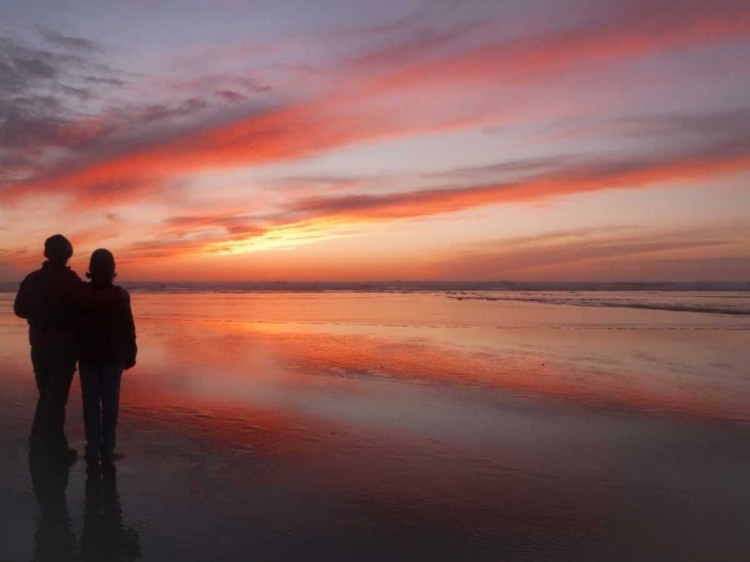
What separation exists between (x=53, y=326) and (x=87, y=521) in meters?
2.10

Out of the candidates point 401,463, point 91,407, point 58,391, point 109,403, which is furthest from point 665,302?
point 58,391

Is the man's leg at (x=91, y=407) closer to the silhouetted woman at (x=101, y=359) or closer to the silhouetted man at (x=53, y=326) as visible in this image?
the silhouetted woman at (x=101, y=359)

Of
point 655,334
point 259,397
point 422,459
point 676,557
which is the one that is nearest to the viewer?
point 676,557

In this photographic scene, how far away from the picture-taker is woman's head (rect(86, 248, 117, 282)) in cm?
575

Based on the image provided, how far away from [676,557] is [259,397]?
5795 millimetres

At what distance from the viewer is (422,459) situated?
5.81 meters

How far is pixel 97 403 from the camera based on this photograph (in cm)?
583

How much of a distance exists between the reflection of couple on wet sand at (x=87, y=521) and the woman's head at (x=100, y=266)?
67.5 inches

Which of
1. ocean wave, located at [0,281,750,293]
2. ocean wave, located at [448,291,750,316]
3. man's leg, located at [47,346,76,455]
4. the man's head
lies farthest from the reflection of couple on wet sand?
ocean wave, located at [0,281,750,293]

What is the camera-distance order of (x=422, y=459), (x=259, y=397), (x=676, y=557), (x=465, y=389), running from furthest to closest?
(x=465, y=389) < (x=259, y=397) < (x=422, y=459) < (x=676, y=557)

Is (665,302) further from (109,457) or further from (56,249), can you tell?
(56,249)

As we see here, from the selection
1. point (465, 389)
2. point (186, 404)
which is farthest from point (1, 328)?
point (465, 389)

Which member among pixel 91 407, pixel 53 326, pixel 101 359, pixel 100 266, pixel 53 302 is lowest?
pixel 91 407

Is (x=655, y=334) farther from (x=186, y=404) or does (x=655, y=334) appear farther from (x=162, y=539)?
(x=162, y=539)
